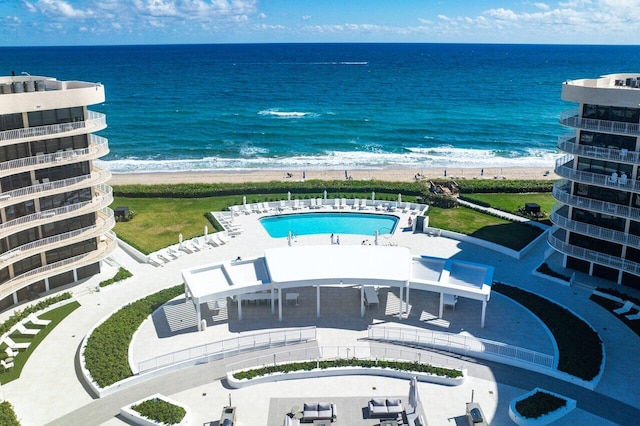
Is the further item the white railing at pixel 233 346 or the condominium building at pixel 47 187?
the condominium building at pixel 47 187

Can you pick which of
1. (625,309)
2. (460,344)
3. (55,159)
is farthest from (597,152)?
(55,159)

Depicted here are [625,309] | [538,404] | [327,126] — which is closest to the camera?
[538,404]

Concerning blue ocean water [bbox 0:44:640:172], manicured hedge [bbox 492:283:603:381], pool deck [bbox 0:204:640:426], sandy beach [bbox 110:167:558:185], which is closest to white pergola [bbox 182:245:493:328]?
pool deck [bbox 0:204:640:426]

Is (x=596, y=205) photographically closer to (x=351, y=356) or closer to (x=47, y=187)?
(x=351, y=356)

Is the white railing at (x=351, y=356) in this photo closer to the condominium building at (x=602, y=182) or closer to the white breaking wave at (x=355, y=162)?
the condominium building at (x=602, y=182)

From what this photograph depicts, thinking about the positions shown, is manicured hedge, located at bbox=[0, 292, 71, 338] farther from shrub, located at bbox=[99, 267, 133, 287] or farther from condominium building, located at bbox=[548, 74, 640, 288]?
condominium building, located at bbox=[548, 74, 640, 288]

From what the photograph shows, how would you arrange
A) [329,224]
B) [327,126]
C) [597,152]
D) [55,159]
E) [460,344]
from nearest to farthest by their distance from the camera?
1. [460,344]
2. [55,159]
3. [597,152]
4. [329,224]
5. [327,126]

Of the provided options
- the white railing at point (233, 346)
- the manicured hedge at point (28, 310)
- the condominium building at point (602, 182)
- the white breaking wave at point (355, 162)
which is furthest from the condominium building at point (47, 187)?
the white breaking wave at point (355, 162)
